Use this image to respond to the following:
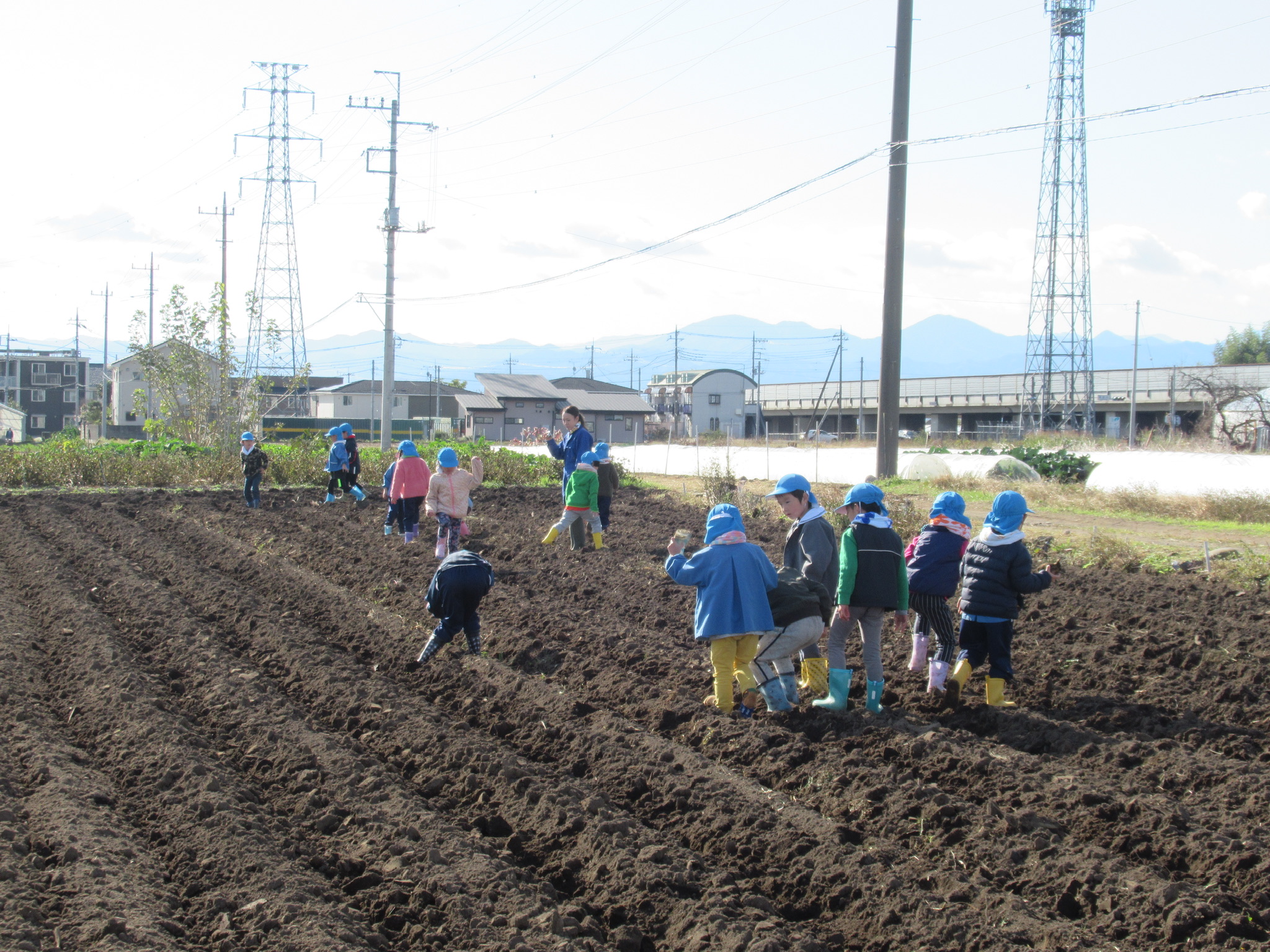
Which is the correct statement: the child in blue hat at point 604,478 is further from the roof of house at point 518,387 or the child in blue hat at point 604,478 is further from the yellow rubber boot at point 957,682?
the roof of house at point 518,387

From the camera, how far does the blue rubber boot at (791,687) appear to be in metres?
6.47

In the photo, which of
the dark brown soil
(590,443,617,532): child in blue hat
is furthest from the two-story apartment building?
the dark brown soil

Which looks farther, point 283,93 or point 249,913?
point 283,93

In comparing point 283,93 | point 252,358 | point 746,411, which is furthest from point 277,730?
point 746,411

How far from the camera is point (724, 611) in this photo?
6145 mm

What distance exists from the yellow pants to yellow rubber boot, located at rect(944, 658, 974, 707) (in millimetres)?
1355

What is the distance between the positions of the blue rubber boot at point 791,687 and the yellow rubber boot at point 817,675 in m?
0.24

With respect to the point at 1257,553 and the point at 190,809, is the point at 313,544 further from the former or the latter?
the point at 1257,553

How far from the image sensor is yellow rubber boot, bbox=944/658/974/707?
6723 mm

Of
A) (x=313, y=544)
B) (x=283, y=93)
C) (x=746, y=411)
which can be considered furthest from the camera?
(x=746, y=411)

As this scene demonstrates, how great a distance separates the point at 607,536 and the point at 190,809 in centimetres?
1006

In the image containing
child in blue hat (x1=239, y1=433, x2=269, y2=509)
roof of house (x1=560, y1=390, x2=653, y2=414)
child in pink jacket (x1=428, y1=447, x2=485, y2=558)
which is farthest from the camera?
roof of house (x1=560, y1=390, x2=653, y2=414)

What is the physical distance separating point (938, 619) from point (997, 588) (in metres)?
0.50

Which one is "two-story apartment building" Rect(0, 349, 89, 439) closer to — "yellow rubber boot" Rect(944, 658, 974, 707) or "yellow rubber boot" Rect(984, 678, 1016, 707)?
"yellow rubber boot" Rect(944, 658, 974, 707)
